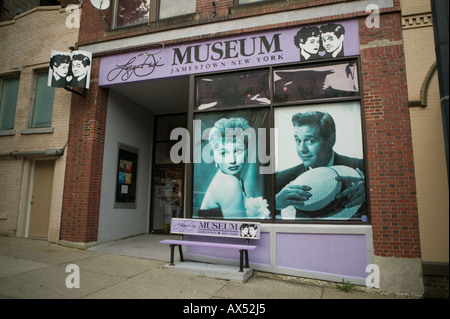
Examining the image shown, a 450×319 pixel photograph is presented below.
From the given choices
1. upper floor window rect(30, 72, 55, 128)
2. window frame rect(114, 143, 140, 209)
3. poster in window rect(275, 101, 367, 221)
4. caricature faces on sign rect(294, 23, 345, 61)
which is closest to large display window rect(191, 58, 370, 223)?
poster in window rect(275, 101, 367, 221)

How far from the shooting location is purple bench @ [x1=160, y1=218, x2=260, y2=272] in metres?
5.71

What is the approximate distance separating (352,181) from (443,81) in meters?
2.24

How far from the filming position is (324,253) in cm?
553

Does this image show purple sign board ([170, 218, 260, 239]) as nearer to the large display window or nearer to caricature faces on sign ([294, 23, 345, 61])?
the large display window

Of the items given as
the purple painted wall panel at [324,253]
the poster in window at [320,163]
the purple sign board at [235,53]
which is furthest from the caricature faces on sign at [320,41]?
the purple painted wall panel at [324,253]

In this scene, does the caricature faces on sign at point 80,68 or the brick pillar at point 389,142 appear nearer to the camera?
the brick pillar at point 389,142

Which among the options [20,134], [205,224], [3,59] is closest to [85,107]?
[20,134]

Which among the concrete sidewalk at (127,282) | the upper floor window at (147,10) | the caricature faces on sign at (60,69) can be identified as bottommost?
the concrete sidewalk at (127,282)

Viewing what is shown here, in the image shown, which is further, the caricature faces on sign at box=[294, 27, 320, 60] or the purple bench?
the caricature faces on sign at box=[294, 27, 320, 60]

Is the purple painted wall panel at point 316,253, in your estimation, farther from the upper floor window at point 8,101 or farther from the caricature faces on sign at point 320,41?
the upper floor window at point 8,101

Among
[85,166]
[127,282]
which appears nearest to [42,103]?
[85,166]

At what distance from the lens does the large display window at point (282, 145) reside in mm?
5773

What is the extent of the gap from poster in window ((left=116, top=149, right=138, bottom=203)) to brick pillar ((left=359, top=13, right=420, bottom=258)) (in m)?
6.33

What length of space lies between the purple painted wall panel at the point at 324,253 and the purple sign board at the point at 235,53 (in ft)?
11.6
